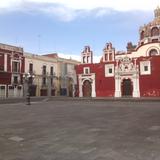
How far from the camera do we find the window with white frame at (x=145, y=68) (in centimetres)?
4022

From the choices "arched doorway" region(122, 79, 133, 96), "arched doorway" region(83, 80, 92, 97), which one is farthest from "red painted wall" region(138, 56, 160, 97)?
"arched doorway" region(83, 80, 92, 97)

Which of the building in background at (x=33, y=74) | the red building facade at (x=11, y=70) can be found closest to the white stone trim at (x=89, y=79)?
the building in background at (x=33, y=74)

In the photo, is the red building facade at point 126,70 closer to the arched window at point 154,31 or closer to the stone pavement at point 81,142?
the arched window at point 154,31

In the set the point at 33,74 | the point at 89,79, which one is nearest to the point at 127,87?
the point at 89,79

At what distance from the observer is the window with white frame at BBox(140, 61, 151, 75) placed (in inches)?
1583

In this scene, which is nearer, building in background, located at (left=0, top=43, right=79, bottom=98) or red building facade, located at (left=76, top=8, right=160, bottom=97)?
red building facade, located at (left=76, top=8, right=160, bottom=97)

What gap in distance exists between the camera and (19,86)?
44.3 m

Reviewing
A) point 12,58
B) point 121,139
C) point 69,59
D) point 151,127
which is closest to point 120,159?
point 121,139

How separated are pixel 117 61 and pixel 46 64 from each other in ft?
41.0

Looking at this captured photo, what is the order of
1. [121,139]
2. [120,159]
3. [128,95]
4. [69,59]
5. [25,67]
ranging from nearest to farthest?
[120,159], [121,139], [128,95], [25,67], [69,59]

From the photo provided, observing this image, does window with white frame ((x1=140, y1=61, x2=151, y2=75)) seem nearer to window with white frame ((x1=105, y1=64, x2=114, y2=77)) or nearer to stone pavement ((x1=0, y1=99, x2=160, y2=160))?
window with white frame ((x1=105, y1=64, x2=114, y2=77))

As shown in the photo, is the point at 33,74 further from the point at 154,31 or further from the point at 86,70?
the point at 154,31

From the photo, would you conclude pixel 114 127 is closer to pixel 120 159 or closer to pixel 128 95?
pixel 120 159

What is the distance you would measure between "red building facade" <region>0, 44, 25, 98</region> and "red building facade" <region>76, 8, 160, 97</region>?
8.61m
